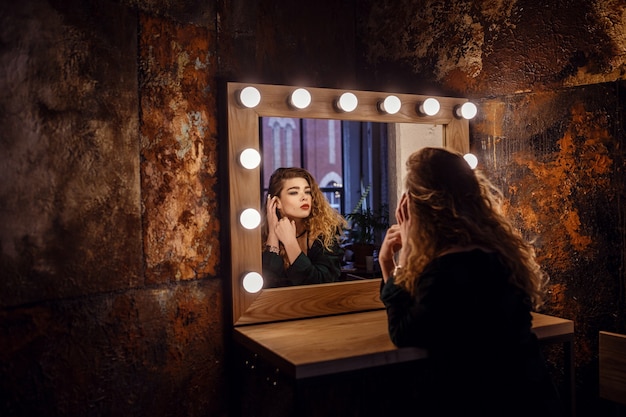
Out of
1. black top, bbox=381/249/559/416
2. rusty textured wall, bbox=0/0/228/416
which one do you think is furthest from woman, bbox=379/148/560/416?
rusty textured wall, bbox=0/0/228/416

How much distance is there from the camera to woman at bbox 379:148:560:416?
1.41 meters

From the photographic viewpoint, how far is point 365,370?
5.30 ft

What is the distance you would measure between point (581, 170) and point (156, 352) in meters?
1.60

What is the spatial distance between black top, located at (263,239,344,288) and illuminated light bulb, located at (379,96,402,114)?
0.56 m

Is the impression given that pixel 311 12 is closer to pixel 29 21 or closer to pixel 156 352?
pixel 29 21

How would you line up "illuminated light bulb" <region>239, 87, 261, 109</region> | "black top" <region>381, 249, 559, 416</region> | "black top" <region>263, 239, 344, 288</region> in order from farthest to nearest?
"black top" <region>263, 239, 344, 288</region> → "illuminated light bulb" <region>239, 87, 261, 109</region> → "black top" <region>381, 249, 559, 416</region>

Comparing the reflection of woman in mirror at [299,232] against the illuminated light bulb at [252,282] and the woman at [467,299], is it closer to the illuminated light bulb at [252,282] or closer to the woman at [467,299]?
the illuminated light bulb at [252,282]

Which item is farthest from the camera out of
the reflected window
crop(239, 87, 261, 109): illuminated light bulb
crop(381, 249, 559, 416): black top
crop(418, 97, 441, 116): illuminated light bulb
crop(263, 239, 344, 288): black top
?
crop(418, 97, 441, 116): illuminated light bulb

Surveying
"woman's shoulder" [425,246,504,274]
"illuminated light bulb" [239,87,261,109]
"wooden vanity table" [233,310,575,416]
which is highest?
"illuminated light bulb" [239,87,261,109]

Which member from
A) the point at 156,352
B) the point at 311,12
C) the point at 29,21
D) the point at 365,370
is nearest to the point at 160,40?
the point at 29,21

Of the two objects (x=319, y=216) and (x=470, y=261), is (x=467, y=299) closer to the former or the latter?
(x=470, y=261)

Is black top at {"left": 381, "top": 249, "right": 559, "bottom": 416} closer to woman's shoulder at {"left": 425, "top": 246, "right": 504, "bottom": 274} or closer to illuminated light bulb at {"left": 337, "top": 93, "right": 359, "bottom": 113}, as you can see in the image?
A: woman's shoulder at {"left": 425, "top": 246, "right": 504, "bottom": 274}

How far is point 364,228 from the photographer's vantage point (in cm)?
216

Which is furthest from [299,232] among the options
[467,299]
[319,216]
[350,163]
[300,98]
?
[467,299]
